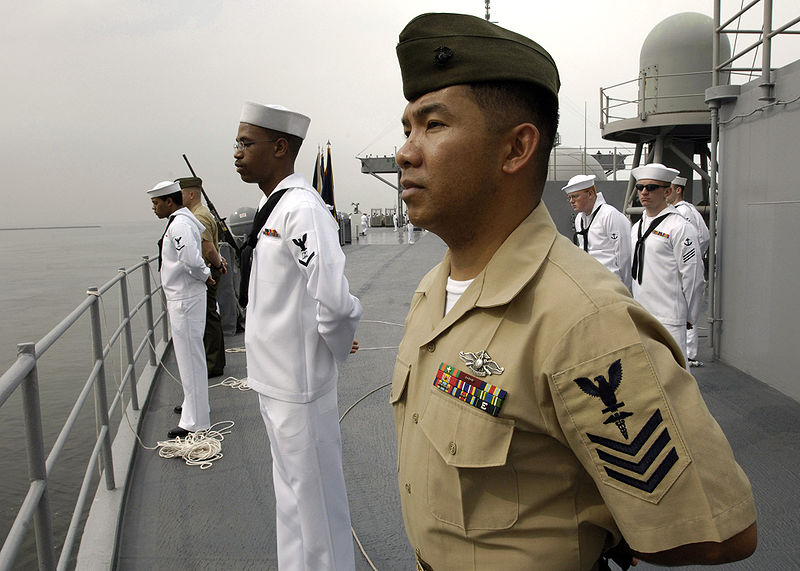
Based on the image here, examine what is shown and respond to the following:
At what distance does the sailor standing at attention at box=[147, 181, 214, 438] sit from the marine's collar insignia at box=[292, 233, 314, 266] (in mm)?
2241

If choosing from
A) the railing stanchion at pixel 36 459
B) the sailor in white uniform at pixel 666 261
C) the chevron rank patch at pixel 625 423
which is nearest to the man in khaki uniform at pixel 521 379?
the chevron rank patch at pixel 625 423

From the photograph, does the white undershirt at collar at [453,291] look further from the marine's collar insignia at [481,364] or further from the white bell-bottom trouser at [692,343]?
the white bell-bottom trouser at [692,343]

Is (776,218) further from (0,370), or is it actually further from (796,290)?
(0,370)

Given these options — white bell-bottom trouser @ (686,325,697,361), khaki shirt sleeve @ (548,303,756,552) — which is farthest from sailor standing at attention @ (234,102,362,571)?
white bell-bottom trouser @ (686,325,697,361)

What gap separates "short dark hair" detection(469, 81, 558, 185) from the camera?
1.19 metres

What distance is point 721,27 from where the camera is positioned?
582 centimetres

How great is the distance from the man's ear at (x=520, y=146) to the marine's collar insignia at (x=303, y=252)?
143 cm

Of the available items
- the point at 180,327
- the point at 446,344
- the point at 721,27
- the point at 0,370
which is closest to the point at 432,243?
the point at 0,370

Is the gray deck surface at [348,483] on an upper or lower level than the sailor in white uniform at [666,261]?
lower

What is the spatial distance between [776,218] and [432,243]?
54.6 feet

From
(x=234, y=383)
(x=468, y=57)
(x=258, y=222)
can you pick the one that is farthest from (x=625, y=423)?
(x=234, y=383)

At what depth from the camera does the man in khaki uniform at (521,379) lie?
37.9 inches

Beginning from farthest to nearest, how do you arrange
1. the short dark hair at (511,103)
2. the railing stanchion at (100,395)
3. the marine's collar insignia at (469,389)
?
the railing stanchion at (100,395) < the short dark hair at (511,103) < the marine's collar insignia at (469,389)

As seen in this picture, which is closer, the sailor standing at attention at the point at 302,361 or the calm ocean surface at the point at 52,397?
the sailor standing at attention at the point at 302,361
